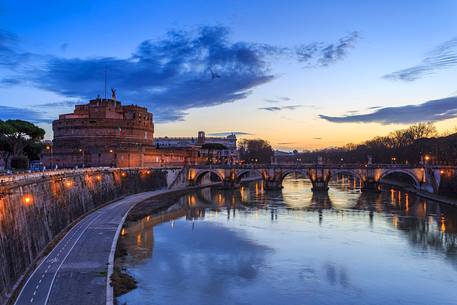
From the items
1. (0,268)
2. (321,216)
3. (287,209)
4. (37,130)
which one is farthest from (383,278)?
(37,130)

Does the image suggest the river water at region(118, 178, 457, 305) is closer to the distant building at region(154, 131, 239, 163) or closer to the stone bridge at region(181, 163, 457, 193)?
the stone bridge at region(181, 163, 457, 193)

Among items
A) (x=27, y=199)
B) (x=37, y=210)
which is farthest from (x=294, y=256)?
(x=27, y=199)

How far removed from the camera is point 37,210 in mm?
23875

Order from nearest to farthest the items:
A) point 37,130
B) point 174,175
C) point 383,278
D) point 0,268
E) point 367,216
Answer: point 0,268, point 383,278, point 367,216, point 37,130, point 174,175

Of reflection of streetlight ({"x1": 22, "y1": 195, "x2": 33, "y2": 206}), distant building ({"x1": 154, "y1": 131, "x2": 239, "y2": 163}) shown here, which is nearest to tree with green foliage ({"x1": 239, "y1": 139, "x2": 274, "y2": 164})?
distant building ({"x1": 154, "y1": 131, "x2": 239, "y2": 163})

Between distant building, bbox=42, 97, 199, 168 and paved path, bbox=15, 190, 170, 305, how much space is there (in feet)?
117

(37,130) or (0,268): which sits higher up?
(37,130)

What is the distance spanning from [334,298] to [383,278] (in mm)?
4338

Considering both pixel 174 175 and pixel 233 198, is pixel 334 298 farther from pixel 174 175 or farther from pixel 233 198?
pixel 174 175

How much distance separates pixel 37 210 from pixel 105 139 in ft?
160

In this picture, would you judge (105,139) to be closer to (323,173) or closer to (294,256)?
(323,173)

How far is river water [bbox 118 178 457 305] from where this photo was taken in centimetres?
1980

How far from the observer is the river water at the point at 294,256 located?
1980cm

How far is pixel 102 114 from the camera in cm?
7412
